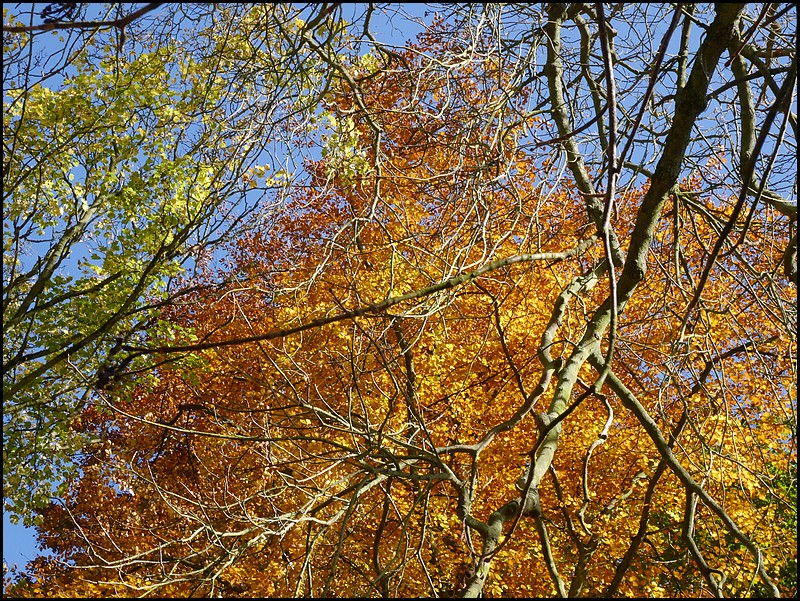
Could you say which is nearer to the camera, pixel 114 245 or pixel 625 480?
pixel 114 245

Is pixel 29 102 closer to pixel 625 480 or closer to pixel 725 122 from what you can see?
pixel 725 122

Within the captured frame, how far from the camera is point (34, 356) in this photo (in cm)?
848

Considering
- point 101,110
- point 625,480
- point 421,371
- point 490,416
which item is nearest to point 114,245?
point 101,110

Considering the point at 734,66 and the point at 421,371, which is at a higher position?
the point at 421,371

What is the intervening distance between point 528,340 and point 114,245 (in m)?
6.29

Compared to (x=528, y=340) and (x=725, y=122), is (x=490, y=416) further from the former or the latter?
(x=725, y=122)

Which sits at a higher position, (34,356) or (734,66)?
(34,356)

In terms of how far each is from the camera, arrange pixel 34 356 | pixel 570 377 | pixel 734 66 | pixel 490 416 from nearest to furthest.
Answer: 1. pixel 570 377
2. pixel 734 66
3. pixel 34 356
4. pixel 490 416

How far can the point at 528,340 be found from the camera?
38.5 feet

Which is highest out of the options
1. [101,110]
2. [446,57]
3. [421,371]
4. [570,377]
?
[101,110]

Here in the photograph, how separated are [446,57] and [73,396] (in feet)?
Result: 27.5

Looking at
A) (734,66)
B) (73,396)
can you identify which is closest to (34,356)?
(73,396)

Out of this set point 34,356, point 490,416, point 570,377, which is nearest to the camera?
point 570,377

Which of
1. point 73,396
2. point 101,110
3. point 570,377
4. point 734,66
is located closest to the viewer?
point 570,377
